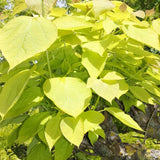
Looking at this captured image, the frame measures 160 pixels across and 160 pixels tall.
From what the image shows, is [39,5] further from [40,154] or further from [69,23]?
[40,154]

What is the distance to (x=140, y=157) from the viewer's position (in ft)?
2.97

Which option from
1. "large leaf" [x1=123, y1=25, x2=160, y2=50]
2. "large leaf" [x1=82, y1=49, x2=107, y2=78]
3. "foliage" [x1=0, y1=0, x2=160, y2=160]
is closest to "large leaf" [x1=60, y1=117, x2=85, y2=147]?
"foliage" [x1=0, y1=0, x2=160, y2=160]

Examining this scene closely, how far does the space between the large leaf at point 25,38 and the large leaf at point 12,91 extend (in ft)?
0.22

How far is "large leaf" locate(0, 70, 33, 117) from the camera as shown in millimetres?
369

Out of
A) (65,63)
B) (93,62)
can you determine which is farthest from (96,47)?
(65,63)

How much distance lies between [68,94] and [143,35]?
0.66ft

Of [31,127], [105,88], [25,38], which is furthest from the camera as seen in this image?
[31,127]

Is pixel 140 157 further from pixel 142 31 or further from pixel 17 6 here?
pixel 17 6

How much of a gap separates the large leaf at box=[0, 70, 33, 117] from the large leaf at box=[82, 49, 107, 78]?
12 cm

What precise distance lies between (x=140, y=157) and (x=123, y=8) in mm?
650

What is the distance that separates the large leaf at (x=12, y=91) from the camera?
1.21 feet

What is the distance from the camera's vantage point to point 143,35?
18.0 inches

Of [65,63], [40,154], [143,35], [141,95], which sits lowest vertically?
[40,154]

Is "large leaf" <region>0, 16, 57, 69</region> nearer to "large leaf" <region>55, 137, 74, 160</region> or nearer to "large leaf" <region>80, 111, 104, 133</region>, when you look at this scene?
"large leaf" <region>80, 111, 104, 133</region>
